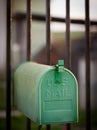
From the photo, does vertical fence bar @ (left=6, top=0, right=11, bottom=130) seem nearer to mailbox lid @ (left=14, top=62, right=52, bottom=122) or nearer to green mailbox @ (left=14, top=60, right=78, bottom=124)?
mailbox lid @ (left=14, top=62, right=52, bottom=122)

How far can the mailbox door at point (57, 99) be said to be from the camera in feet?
5.62

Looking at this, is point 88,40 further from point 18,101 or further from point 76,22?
point 18,101

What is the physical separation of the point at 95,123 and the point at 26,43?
1031mm

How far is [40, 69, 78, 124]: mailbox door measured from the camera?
5.62 ft

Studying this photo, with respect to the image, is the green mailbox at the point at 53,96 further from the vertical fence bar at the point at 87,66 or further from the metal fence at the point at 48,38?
the vertical fence bar at the point at 87,66

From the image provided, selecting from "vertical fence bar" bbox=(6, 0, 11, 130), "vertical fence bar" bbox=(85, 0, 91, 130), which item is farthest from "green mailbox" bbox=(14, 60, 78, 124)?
"vertical fence bar" bbox=(85, 0, 91, 130)

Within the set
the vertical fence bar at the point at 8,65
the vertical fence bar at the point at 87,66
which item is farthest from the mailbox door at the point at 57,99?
the vertical fence bar at the point at 87,66

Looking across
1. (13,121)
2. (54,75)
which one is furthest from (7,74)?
(54,75)

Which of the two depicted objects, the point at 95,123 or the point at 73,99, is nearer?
the point at 73,99

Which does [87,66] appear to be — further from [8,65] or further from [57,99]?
[57,99]

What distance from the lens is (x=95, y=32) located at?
2699 millimetres

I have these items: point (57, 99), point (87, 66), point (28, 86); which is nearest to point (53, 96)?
point (57, 99)

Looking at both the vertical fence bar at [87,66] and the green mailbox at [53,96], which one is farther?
the vertical fence bar at [87,66]

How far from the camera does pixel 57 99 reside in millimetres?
1732
